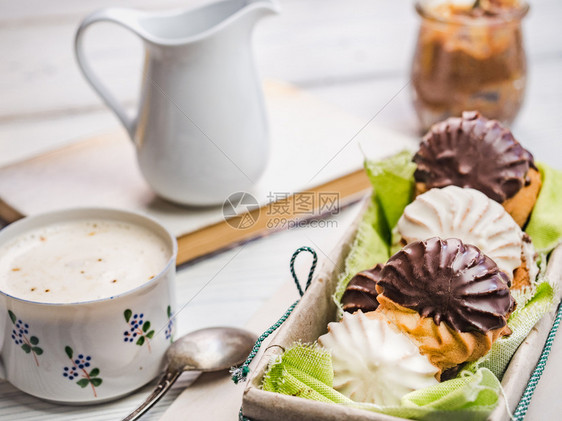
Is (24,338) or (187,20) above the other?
(187,20)

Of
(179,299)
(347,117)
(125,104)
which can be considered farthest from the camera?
(125,104)

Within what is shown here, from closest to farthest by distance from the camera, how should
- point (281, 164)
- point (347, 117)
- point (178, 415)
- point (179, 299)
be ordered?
1. point (178, 415)
2. point (179, 299)
3. point (281, 164)
4. point (347, 117)

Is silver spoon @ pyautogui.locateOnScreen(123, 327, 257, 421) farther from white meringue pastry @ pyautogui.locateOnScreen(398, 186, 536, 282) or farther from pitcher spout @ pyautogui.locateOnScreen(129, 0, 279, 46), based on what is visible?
pitcher spout @ pyautogui.locateOnScreen(129, 0, 279, 46)

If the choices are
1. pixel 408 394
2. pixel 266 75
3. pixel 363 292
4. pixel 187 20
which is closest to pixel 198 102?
pixel 187 20

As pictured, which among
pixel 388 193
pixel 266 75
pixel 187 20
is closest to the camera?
pixel 388 193

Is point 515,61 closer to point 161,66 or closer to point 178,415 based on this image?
point 161,66

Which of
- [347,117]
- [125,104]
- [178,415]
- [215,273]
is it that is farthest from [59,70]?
[178,415]

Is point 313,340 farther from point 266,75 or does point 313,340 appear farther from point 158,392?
point 266,75

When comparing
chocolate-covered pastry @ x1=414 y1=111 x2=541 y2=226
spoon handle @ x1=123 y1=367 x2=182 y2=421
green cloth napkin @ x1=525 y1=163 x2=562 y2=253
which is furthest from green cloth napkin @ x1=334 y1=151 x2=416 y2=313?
spoon handle @ x1=123 y1=367 x2=182 y2=421
